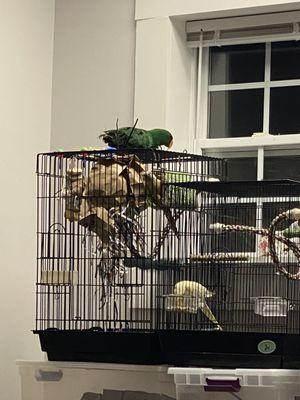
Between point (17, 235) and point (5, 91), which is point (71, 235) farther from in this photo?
point (5, 91)

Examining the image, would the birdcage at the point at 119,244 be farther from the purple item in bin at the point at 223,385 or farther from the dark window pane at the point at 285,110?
the dark window pane at the point at 285,110

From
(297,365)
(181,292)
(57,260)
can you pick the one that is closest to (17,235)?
(57,260)

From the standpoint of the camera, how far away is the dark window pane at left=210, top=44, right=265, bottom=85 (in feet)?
8.71

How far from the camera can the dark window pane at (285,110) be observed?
2588 mm

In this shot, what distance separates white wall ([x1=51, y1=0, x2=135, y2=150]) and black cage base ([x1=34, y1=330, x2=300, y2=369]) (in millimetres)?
697

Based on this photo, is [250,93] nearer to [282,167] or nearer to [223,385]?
[282,167]

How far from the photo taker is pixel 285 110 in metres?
A: 2.60

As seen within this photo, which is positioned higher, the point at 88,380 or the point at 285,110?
the point at 285,110

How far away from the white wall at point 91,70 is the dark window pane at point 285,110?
0.40 meters

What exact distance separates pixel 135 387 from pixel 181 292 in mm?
244

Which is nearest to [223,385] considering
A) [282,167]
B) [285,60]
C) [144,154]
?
[144,154]

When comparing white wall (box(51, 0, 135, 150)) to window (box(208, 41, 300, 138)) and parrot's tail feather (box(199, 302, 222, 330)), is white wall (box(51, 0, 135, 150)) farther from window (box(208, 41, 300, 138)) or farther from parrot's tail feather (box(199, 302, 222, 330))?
parrot's tail feather (box(199, 302, 222, 330))

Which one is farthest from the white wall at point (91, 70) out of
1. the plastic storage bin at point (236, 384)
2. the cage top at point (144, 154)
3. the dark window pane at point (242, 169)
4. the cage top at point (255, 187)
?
the plastic storage bin at point (236, 384)

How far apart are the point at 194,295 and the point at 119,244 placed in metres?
0.21
